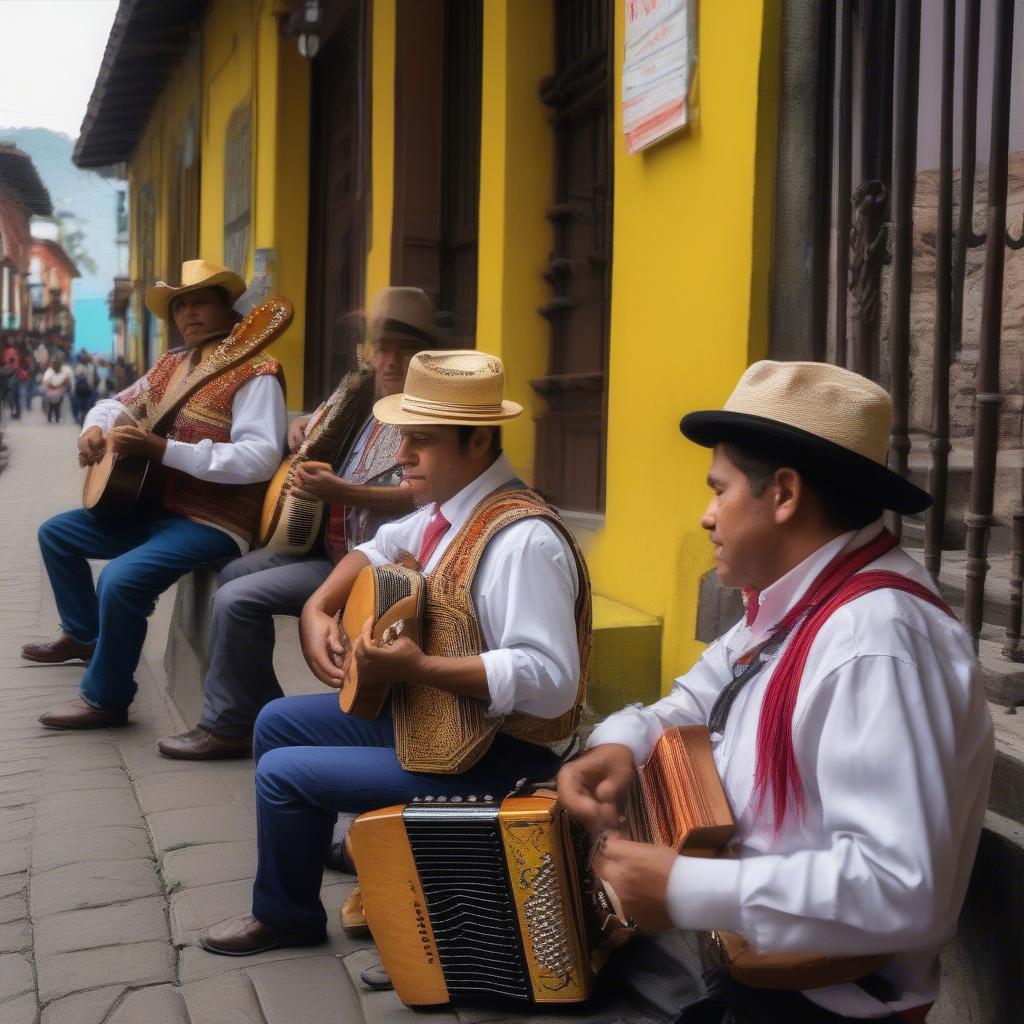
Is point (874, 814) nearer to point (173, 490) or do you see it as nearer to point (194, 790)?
point (194, 790)

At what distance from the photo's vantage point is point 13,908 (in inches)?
128

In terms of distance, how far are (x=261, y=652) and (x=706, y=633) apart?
65.0 inches

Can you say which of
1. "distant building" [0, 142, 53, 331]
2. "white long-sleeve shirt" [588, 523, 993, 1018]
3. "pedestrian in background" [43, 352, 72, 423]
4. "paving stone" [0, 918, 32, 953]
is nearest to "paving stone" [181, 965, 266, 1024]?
"paving stone" [0, 918, 32, 953]

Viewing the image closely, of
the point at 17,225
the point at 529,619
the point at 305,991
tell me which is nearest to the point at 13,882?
the point at 305,991

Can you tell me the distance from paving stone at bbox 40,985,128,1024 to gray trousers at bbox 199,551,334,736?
1.66 metres

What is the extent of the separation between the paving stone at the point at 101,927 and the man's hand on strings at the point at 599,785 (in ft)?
4.91

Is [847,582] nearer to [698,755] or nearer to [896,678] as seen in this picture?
[896,678]

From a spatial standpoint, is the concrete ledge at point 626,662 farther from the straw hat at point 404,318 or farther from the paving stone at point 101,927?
the paving stone at point 101,927

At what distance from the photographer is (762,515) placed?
1847 millimetres

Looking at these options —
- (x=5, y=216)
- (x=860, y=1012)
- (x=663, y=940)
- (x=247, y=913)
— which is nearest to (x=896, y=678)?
(x=860, y=1012)

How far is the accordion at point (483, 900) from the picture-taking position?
2.33 meters

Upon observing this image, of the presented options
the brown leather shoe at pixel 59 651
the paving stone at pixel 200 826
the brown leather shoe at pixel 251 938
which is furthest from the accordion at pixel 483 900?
the brown leather shoe at pixel 59 651

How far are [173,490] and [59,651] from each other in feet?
4.47

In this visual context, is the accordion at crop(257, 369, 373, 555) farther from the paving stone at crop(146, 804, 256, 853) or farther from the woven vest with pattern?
the paving stone at crop(146, 804, 256, 853)
